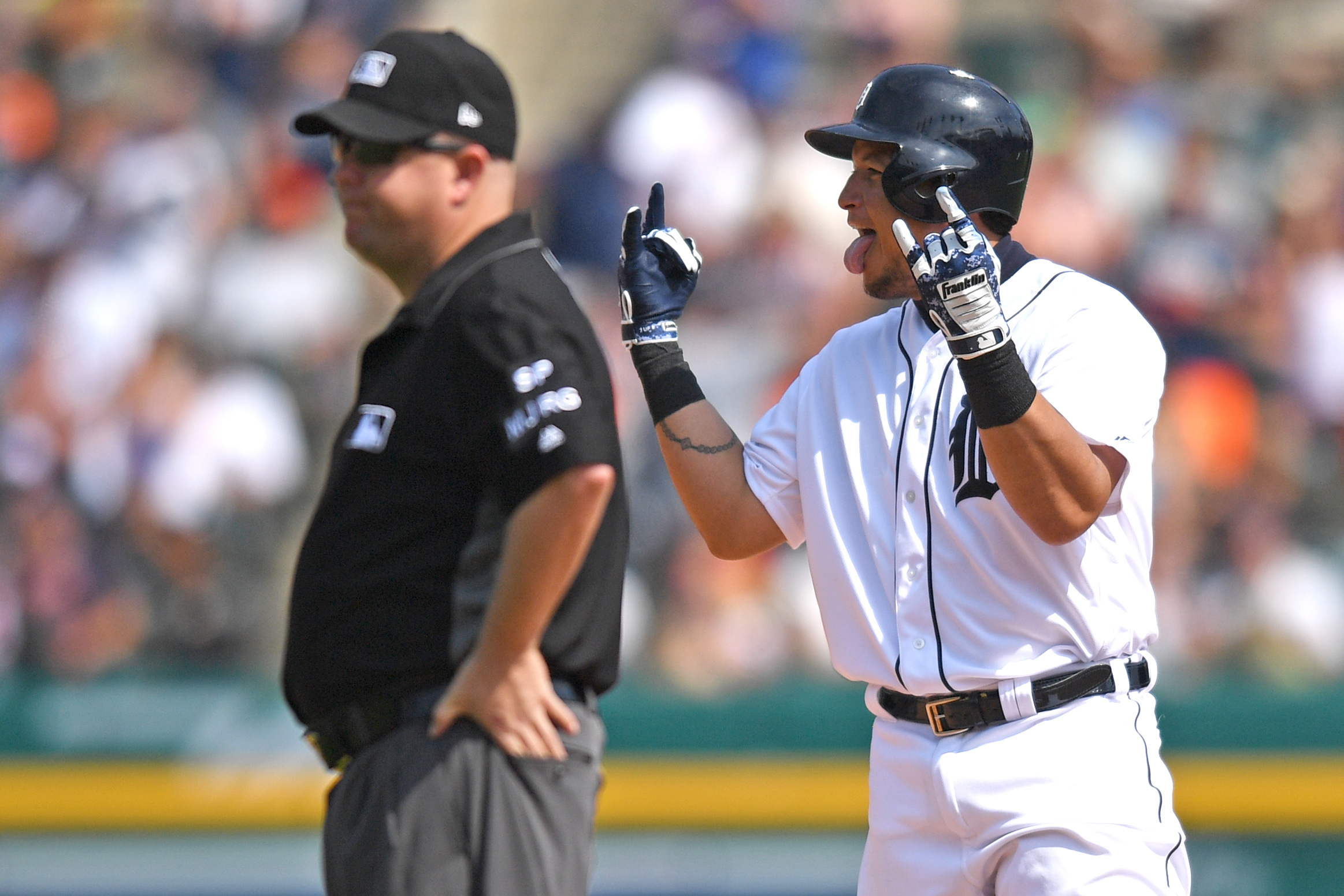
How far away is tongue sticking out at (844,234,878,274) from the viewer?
295cm

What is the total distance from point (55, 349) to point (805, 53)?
4.06 metres

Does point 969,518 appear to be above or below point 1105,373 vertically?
below

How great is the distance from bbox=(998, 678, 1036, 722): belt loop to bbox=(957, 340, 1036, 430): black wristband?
443 millimetres

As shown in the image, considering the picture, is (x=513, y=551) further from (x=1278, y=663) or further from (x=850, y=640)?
(x=1278, y=663)

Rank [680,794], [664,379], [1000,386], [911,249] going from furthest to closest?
[680,794] → [664,379] → [911,249] → [1000,386]

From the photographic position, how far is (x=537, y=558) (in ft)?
8.84

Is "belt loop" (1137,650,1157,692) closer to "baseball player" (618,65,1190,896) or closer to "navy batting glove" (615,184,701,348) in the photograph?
"baseball player" (618,65,1190,896)

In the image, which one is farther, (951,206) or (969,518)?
(969,518)

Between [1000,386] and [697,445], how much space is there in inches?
28.7

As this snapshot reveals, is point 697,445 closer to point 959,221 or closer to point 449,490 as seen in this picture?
point 449,490

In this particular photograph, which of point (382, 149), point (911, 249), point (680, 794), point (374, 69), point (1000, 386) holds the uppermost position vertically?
point (374, 69)

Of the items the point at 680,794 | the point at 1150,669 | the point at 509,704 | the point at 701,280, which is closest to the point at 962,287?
the point at 1150,669

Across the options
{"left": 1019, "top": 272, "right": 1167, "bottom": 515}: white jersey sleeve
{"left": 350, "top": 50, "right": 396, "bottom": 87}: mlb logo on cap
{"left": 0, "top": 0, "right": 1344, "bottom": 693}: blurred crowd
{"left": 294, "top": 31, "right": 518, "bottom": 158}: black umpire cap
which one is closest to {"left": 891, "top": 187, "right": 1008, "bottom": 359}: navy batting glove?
{"left": 1019, "top": 272, "right": 1167, "bottom": 515}: white jersey sleeve

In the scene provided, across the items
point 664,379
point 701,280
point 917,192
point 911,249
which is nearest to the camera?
point 911,249
